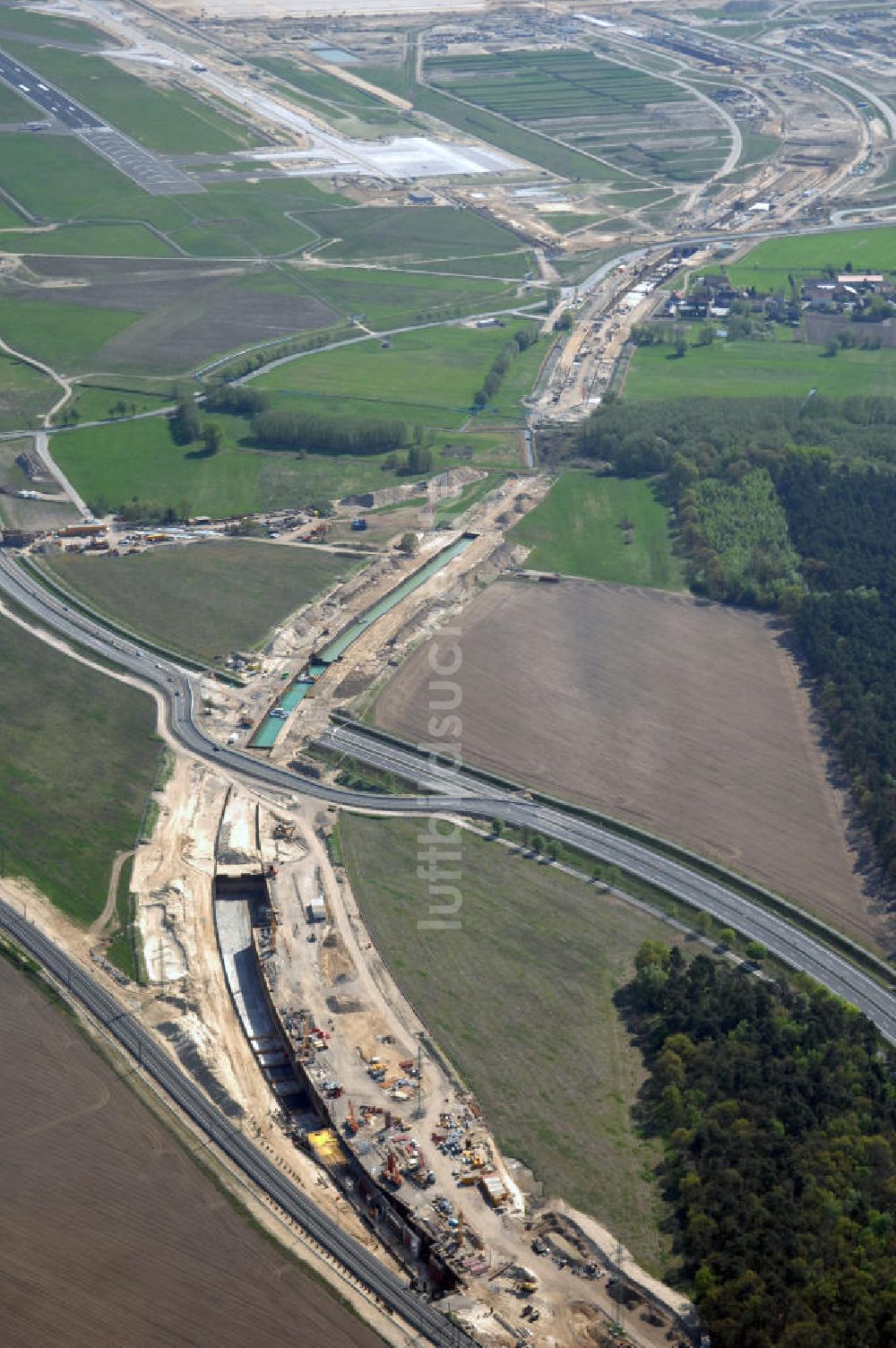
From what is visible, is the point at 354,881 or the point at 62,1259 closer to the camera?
the point at 62,1259

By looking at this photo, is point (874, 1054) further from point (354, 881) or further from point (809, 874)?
point (354, 881)

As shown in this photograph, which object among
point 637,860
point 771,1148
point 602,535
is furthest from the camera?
point 602,535

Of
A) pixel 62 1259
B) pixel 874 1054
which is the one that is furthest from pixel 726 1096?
pixel 62 1259

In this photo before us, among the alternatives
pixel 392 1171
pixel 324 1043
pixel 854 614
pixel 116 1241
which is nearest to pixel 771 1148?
pixel 392 1171

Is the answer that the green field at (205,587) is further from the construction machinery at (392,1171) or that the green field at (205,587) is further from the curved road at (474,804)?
the construction machinery at (392,1171)

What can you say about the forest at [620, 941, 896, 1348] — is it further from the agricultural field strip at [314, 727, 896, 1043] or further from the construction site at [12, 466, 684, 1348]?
the construction site at [12, 466, 684, 1348]

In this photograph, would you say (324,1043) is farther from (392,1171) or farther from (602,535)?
(602,535)

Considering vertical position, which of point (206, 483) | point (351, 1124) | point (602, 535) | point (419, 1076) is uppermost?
point (602, 535)
